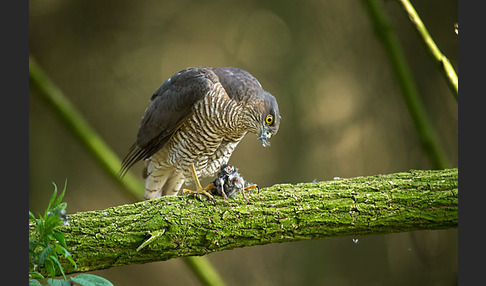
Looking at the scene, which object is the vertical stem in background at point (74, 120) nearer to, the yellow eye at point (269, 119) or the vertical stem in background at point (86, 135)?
the vertical stem in background at point (86, 135)

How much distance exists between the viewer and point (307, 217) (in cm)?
196

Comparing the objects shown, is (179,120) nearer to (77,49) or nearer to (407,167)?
(77,49)

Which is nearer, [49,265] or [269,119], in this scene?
[49,265]

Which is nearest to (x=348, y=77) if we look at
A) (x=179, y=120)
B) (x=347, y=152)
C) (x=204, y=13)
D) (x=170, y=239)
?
(x=347, y=152)

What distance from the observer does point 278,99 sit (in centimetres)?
349

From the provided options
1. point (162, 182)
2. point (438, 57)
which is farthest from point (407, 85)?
point (162, 182)

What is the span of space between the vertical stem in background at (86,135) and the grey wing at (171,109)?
1.96 feet

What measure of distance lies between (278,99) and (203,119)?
1116mm

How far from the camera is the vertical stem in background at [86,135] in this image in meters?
3.05

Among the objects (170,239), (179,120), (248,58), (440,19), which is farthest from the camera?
(248,58)

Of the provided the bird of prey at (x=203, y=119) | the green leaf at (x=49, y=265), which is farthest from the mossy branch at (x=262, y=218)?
the bird of prey at (x=203, y=119)

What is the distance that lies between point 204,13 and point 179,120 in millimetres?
1316

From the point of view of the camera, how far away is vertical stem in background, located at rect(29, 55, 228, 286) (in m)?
3.05

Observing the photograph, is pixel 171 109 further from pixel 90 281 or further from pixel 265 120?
pixel 90 281
